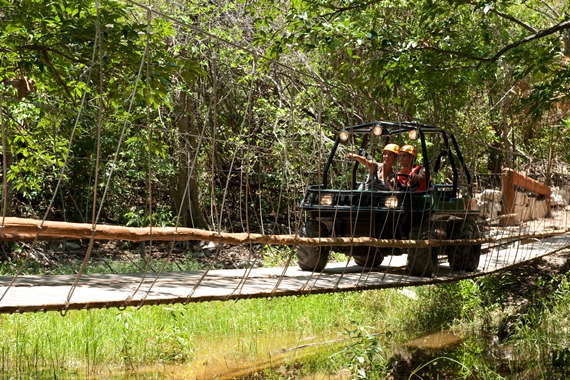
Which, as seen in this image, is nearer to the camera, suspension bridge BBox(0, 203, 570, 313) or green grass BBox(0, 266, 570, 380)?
suspension bridge BBox(0, 203, 570, 313)

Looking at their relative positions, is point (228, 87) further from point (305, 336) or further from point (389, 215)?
point (389, 215)

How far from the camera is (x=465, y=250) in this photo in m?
5.18

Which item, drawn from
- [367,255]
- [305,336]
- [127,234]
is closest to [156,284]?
[127,234]

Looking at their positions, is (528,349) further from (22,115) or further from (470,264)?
(22,115)

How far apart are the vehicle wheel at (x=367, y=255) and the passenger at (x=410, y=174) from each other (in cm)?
51

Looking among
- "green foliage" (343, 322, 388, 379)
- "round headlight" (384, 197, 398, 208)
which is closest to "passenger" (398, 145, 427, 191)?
Result: "round headlight" (384, 197, 398, 208)

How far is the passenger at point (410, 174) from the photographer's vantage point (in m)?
4.74

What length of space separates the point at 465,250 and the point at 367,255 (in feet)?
2.90

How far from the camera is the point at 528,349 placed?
4898mm

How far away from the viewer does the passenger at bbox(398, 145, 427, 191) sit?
474 cm

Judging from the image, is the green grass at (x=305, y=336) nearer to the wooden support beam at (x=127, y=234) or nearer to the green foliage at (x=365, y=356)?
the green foliage at (x=365, y=356)

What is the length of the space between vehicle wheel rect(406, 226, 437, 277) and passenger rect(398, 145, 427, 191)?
30 centimetres

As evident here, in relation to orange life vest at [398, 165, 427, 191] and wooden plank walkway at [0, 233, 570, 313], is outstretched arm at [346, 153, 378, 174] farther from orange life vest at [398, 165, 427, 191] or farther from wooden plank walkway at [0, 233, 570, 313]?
wooden plank walkway at [0, 233, 570, 313]

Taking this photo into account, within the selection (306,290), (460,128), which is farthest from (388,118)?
(306,290)
